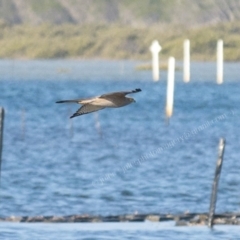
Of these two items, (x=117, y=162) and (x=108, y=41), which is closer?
(x=117, y=162)

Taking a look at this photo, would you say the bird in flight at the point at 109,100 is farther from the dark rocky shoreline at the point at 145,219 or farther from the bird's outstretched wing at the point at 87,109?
the dark rocky shoreline at the point at 145,219

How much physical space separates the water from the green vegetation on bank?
284 feet

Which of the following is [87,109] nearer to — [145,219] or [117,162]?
[145,219]

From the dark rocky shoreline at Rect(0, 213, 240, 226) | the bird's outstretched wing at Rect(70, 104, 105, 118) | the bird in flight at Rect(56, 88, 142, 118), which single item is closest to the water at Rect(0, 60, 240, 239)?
the dark rocky shoreline at Rect(0, 213, 240, 226)

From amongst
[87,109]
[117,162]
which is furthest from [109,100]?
[117,162]

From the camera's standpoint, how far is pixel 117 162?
47844 mm

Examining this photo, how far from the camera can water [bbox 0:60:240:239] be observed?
3472 centimetres

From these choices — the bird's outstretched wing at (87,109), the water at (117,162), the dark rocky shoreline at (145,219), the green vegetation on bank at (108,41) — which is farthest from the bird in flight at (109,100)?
the green vegetation on bank at (108,41)

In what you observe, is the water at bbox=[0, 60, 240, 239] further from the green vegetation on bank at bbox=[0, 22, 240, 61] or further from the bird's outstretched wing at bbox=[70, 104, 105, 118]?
the green vegetation on bank at bbox=[0, 22, 240, 61]

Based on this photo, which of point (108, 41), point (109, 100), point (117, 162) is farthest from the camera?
point (108, 41)

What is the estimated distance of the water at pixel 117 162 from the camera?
3472 centimetres

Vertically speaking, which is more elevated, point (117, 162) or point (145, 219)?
point (117, 162)

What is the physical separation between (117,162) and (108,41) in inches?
5466

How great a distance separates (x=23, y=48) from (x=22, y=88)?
8099cm
